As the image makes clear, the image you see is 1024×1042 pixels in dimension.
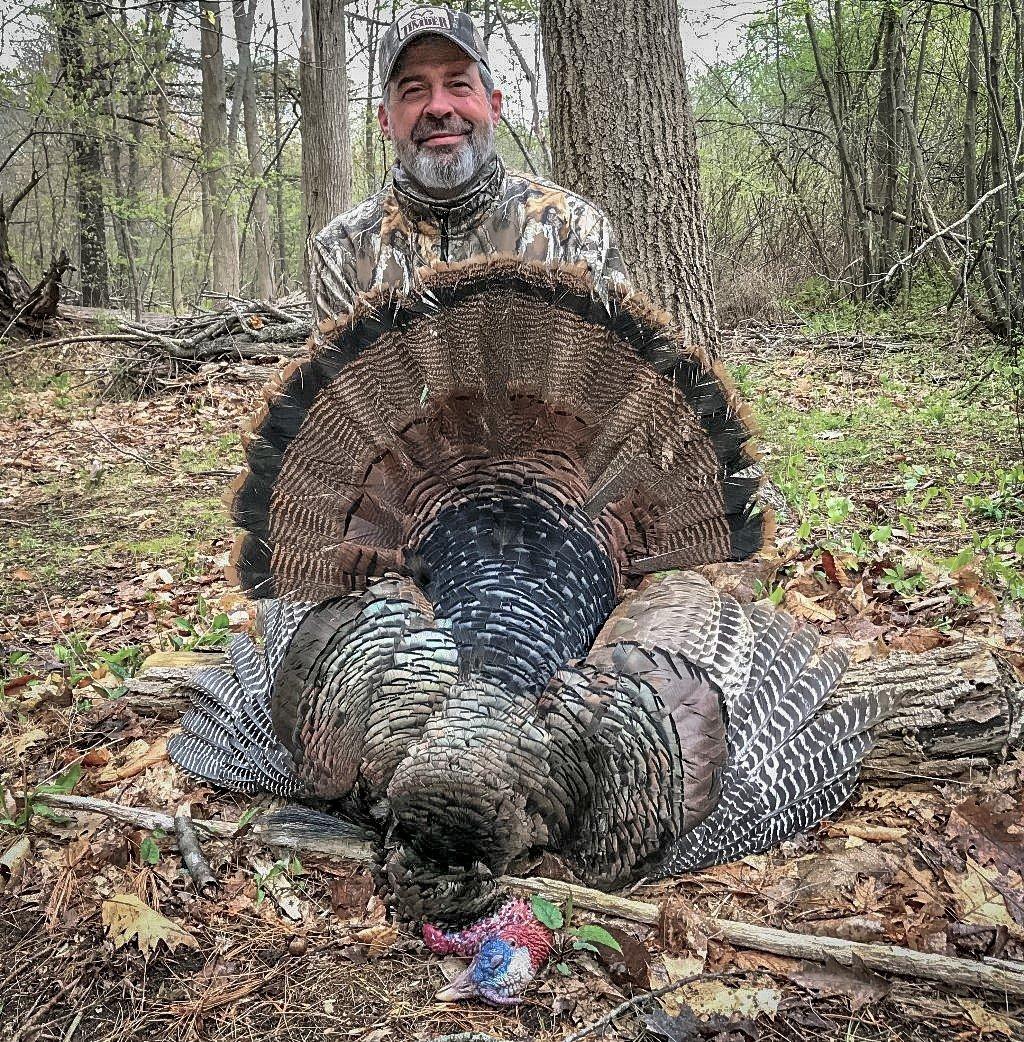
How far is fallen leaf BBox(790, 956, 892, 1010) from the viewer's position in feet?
6.62

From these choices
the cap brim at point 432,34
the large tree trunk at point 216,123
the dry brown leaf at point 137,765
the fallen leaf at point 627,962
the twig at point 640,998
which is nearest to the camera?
the twig at point 640,998

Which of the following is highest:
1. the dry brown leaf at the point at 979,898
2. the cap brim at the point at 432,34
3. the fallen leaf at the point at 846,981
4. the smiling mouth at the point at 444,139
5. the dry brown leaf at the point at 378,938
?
the cap brim at the point at 432,34

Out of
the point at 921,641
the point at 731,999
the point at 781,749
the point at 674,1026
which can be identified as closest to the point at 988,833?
the point at 781,749

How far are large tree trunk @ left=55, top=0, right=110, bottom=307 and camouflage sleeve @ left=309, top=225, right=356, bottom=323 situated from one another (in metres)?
9.96

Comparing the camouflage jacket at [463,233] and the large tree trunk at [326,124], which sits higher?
the large tree trunk at [326,124]

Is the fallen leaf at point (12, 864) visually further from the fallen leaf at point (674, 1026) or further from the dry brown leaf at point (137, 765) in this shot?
the fallen leaf at point (674, 1026)

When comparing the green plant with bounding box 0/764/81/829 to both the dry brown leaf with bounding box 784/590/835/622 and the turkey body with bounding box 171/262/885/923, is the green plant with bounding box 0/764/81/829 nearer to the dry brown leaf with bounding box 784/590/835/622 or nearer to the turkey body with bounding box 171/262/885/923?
the turkey body with bounding box 171/262/885/923

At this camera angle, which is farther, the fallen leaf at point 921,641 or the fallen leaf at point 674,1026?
the fallen leaf at point 921,641

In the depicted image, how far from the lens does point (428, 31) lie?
134 inches

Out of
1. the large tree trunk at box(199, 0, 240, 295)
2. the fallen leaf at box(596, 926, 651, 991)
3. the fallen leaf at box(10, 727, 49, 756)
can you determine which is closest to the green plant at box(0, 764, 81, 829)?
the fallen leaf at box(10, 727, 49, 756)

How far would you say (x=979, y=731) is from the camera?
2680 mm

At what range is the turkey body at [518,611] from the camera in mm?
2285

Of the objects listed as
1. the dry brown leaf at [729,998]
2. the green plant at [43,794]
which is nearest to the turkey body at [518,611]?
the dry brown leaf at [729,998]

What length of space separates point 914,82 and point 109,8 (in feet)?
36.9
